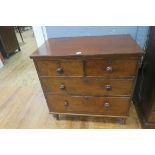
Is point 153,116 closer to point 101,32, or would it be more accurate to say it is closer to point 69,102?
point 69,102

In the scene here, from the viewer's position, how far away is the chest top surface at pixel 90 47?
108 centimetres

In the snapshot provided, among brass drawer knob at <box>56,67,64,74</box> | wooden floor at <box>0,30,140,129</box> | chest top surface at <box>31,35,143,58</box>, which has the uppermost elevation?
chest top surface at <box>31,35,143,58</box>

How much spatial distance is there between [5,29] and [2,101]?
2121 mm

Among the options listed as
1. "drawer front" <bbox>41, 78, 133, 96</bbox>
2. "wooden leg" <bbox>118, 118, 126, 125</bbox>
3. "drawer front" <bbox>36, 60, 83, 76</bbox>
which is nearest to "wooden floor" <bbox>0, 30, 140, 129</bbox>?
"wooden leg" <bbox>118, 118, 126, 125</bbox>

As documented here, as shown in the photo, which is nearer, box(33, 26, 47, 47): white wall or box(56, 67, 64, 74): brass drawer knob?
box(56, 67, 64, 74): brass drawer knob

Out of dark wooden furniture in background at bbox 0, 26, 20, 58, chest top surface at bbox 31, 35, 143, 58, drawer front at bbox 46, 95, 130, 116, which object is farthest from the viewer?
dark wooden furniture in background at bbox 0, 26, 20, 58

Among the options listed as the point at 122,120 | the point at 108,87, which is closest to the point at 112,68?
the point at 108,87

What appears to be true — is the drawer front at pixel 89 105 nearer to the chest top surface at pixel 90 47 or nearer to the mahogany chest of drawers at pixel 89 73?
the mahogany chest of drawers at pixel 89 73

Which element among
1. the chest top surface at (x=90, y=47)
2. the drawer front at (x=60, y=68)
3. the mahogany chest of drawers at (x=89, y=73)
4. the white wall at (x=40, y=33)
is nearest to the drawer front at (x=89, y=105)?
the mahogany chest of drawers at (x=89, y=73)

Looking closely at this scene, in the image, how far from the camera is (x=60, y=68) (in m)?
1.19

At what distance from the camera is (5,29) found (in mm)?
3398

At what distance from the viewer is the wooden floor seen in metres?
1.54

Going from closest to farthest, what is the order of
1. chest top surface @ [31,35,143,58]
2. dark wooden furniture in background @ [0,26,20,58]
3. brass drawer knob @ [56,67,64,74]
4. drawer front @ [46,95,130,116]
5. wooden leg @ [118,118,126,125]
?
chest top surface @ [31,35,143,58], brass drawer knob @ [56,67,64,74], drawer front @ [46,95,130,116], wooden leg @ [118,118,126,125], dark wooden furniture in background @ [0,26,20,58]

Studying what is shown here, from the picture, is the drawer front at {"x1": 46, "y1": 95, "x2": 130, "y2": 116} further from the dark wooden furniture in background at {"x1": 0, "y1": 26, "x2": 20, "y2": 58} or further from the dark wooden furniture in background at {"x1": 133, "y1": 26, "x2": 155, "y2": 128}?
the dark wooden furniture in background at {"x1": 0, "y1": 26, "x2": 20, "y2": 58}
